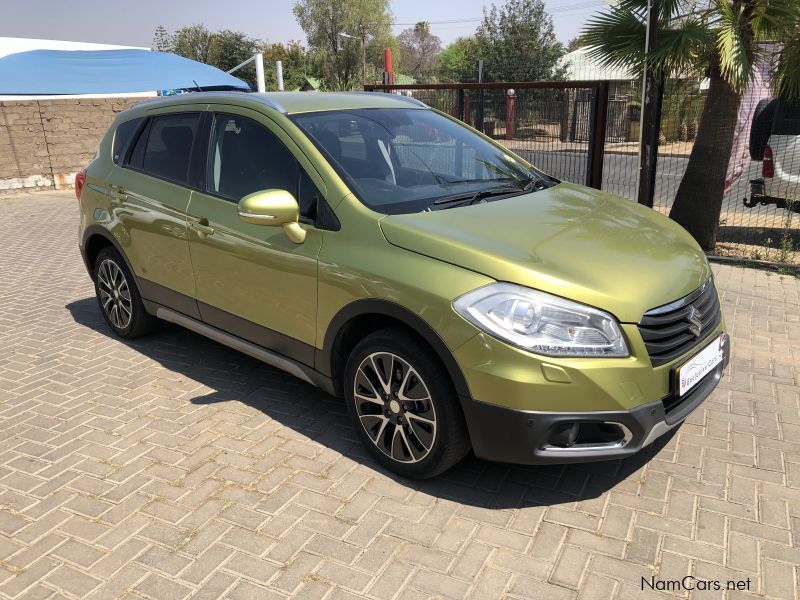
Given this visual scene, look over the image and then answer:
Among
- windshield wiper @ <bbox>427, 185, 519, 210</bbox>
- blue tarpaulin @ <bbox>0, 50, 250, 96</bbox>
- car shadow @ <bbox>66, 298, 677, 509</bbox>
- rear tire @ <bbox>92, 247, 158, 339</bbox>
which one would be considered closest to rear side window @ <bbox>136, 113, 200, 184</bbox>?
rear tire @ <bbox>92, 247, 158, 339</bbox>

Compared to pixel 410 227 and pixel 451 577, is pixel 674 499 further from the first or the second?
pixel 410 227

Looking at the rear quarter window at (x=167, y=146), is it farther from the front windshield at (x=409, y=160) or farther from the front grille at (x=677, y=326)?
the front grille at (x=677, y=326)

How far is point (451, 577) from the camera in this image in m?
2.68

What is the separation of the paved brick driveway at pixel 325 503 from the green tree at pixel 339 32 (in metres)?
50.1

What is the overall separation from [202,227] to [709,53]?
612 cm

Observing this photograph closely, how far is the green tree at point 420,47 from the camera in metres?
92.0

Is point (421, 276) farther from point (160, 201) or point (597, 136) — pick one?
point (597, 136)

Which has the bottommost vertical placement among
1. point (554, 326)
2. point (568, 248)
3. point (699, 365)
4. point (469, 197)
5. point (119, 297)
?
point (119, 297)

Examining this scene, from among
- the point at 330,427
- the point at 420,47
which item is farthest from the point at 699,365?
the point at 420,47

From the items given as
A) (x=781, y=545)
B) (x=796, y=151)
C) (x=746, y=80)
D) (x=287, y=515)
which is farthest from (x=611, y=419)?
(x=796, y=151)

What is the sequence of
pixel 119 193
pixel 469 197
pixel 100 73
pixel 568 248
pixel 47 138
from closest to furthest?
pixel 568 248 → pixel 469 197 → pixel 119 193 → pixel 47 138 → pixel 100 73

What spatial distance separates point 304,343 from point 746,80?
598 cm

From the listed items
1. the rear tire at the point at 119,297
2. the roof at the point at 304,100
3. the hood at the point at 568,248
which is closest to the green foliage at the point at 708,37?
the roof at the point at 304,100

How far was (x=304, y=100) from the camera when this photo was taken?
4.09 meters
